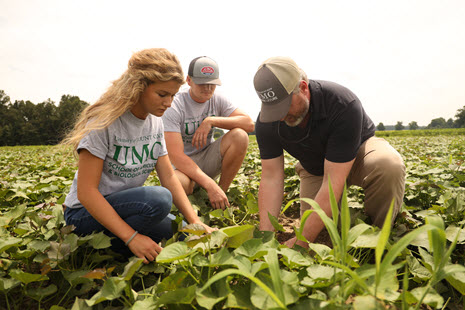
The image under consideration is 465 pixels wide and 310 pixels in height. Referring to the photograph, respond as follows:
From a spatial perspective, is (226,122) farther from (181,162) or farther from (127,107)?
(127,107)

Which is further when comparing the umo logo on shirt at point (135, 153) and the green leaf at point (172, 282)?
the umo logo on shirt at point (135, 153)

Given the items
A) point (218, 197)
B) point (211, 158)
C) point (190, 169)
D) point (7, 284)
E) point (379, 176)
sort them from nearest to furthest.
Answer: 1. point (7, 284)
2. point (379, 176)
3. point (218, 197)
4. point (190, 169)
5. point (211, 158)

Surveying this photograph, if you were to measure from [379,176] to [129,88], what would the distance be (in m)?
1.58

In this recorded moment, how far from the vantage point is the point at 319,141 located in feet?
6.26

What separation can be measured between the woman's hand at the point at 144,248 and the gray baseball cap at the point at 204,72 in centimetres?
153

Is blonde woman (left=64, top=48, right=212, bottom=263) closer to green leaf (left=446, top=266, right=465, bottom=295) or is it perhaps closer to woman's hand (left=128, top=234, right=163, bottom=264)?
woman's hand (left=128, top=234, right=163, bottom=264)

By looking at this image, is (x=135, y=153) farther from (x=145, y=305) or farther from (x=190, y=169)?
(x=145, y=305)

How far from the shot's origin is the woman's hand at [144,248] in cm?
147

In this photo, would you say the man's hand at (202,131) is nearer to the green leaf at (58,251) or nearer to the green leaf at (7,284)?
the green leaf at (58,251)

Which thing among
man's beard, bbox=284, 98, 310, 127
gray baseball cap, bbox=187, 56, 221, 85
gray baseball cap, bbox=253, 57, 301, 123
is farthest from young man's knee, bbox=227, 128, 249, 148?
gray baseball cap, bbox=253, 57, 301, 123


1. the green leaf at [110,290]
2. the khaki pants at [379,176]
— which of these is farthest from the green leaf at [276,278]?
the khaki pants at [379,176]

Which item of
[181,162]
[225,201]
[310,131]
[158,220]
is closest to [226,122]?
[181,162]

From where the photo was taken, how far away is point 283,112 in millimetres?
1659

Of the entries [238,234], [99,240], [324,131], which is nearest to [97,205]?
[99,240]
